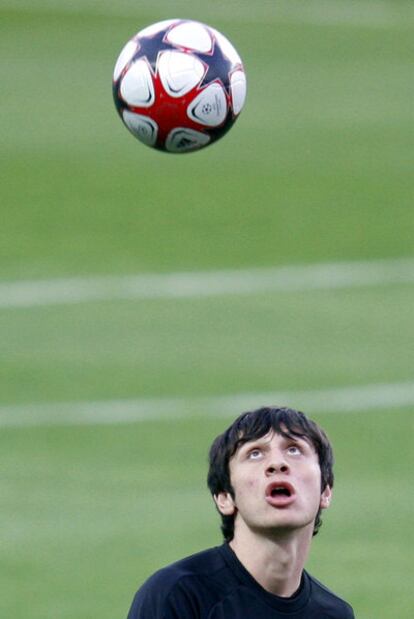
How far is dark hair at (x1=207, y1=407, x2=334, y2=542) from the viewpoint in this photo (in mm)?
5539

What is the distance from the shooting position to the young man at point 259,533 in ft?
17.6

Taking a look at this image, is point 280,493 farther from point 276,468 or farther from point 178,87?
point 178,87

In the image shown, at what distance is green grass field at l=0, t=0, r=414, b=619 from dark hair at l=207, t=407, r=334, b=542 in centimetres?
422

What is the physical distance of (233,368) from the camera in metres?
13.4

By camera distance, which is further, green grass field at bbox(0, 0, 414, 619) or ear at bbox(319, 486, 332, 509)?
green grass field at bbox(0, 0, 414, 619)

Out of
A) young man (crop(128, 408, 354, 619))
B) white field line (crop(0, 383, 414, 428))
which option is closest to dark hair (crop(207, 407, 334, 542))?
young man (crop(128, 408, 354, 619))

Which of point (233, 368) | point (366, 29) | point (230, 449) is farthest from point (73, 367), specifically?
point (366, 29)

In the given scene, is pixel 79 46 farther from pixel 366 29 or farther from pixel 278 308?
pixel 278 308

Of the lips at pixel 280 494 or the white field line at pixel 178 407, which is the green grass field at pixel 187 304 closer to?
the white field line at pixel 178 407

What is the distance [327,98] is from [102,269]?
659 cm

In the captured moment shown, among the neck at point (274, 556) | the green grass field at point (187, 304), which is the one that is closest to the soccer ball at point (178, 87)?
the green grass field at point (187, 304)

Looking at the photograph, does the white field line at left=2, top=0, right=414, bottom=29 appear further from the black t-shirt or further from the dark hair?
the black t-shirt

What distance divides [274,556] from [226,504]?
0.76 ft

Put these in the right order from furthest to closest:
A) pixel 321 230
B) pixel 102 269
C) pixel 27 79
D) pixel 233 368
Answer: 1. pixel 27 79
2. pixel 321 230
3. pixel 102 269
4. pixel 233 368
